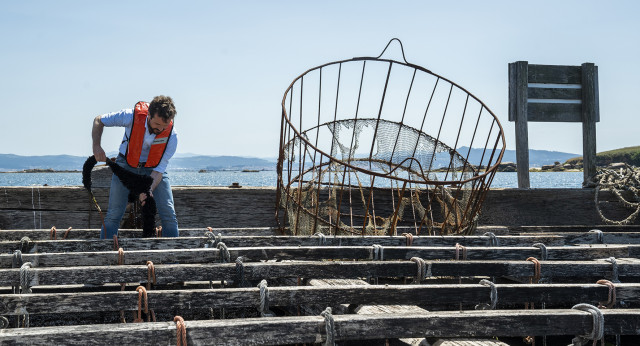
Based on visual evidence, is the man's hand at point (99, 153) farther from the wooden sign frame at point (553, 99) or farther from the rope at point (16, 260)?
the wooden sign frame at point (553, 99)

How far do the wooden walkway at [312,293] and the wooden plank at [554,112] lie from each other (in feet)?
11.6

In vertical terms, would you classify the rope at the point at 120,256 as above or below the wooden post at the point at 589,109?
below

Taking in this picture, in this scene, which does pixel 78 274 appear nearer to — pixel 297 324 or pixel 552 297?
pixel 297 324

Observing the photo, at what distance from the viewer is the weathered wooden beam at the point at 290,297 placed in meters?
2.85

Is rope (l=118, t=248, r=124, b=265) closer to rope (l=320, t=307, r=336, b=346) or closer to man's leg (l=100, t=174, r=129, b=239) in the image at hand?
man's leg (l=100, t=174, r=129, b=239)

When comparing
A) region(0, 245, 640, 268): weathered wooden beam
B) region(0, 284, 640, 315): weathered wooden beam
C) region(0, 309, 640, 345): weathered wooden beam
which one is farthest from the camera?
region(0, 245, 640, 268): weathered wooden beam

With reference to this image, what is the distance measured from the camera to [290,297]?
298cm

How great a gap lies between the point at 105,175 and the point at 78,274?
365cm

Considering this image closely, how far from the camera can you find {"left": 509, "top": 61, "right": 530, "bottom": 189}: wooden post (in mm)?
8188

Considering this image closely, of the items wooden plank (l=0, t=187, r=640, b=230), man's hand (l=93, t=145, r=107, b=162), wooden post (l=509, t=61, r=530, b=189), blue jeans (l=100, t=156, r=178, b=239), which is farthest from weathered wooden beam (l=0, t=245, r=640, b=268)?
wooden post (l=509, t=61, r=530, b=189)

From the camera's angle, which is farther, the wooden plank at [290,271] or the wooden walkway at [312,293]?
the wooden plank at [290,271]

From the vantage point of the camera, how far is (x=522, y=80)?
27.3 ft

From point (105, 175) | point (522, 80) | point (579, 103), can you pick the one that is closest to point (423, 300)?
point (105, 175)

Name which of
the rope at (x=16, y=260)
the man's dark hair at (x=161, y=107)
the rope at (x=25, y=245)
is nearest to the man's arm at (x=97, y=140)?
the man's dark hair at (x=161, y=107)
